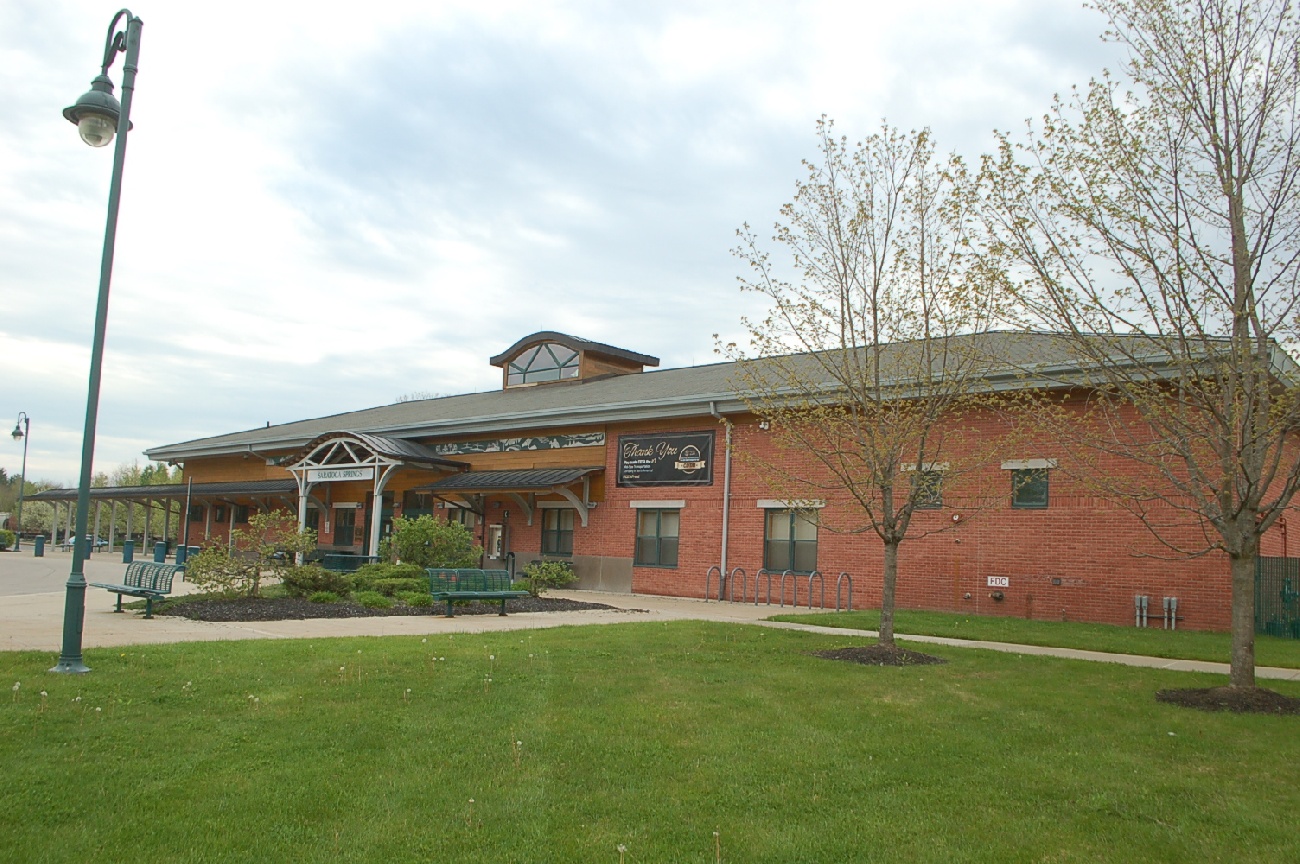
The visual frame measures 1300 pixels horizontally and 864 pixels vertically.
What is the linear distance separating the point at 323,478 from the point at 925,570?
1922 cm

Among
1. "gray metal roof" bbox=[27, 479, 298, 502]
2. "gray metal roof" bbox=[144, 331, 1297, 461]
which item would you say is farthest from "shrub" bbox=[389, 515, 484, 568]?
"gray metal roof" bbox=[27, 479, 298, 502]

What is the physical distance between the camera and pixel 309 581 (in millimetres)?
18828

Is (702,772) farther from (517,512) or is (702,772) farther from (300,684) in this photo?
(517,512)

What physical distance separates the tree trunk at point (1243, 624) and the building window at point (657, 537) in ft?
53.1

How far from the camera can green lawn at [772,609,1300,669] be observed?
13.5 m

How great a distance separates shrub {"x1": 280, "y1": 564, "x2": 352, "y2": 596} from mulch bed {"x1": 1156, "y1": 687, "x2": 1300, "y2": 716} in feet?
46.9

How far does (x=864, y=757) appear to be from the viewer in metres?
7.14

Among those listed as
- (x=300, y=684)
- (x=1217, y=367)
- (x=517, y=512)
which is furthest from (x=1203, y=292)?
(x=517, y=512)

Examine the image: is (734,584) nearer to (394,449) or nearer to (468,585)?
(468,585)

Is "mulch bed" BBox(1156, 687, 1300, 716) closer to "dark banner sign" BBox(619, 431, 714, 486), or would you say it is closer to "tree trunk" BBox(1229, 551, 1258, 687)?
"tree trunk" BBox(1229, 551, 1258, 687)

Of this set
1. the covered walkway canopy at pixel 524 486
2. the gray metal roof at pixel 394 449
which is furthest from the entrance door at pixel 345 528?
the covered walkway canopy at pixel 524 486

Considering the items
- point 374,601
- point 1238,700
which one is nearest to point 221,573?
point 374,601

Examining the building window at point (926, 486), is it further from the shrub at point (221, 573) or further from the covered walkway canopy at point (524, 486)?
the covered walkway canopy at point (524, 486)

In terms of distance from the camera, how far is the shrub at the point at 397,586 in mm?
19391
